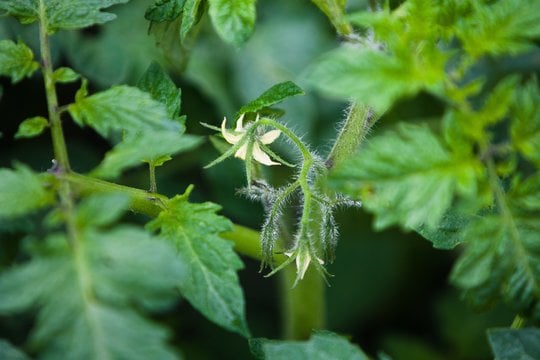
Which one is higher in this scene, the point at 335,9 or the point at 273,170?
the point at 335,9

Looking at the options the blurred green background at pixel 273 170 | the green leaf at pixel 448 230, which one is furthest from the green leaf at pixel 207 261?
the blurred green background at pixel 273 170

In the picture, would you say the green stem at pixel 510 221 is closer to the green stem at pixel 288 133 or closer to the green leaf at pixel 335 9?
the green stem at pixel 288 133

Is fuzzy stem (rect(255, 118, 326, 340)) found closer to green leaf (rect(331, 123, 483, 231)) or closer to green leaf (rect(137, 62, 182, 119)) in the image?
green leaf (rect(137, 62, 182, 119))

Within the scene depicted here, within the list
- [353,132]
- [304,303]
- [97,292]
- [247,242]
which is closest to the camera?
[97,292]

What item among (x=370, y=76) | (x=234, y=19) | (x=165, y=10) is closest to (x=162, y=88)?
(x=165, y=10)

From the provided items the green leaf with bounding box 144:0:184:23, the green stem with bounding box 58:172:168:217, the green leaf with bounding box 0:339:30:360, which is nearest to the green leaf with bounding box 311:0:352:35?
the green leaf with bounding box 144:0:184:23

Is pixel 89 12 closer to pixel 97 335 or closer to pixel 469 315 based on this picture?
pixel 97 335

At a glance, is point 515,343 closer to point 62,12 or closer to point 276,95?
point 276,95
